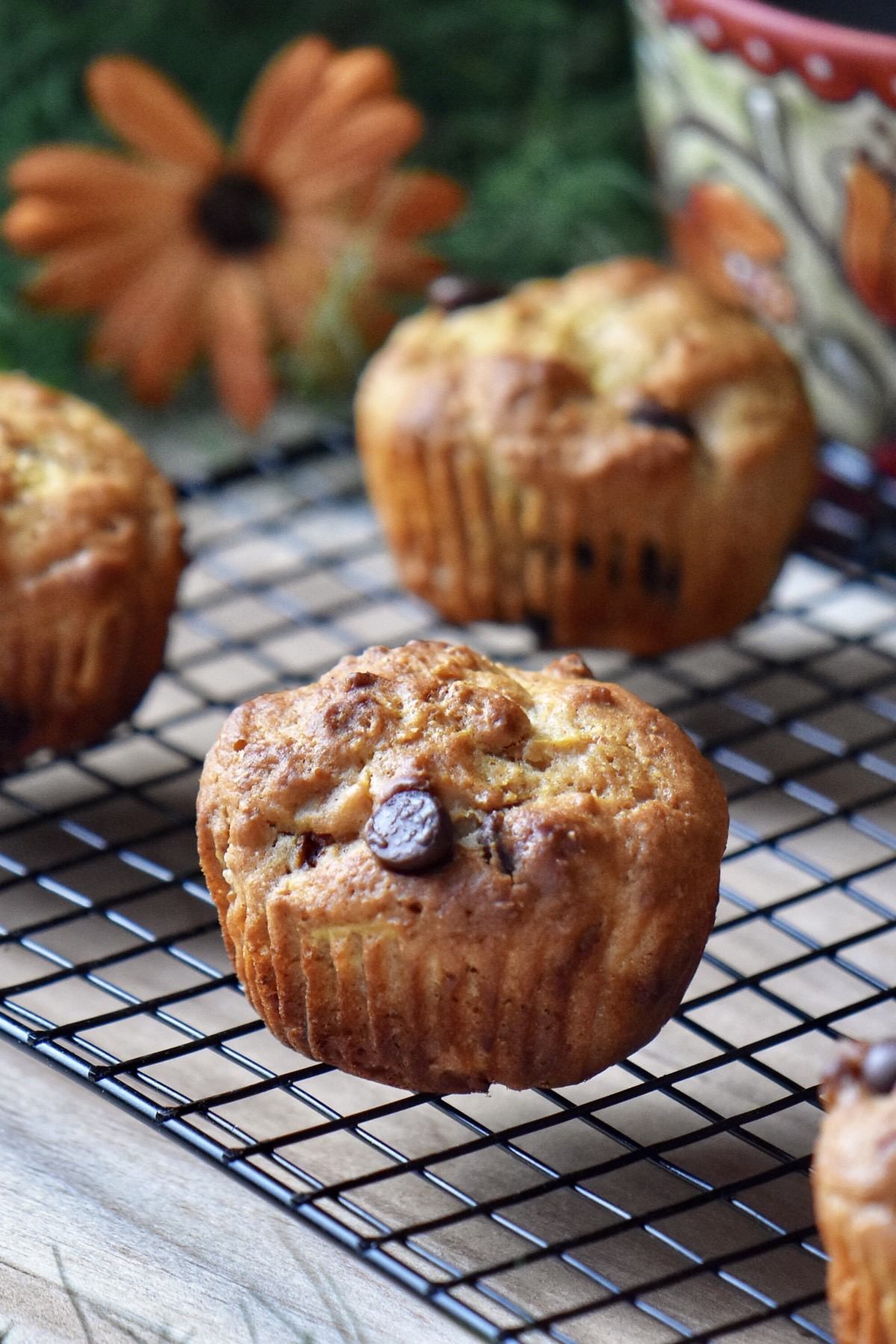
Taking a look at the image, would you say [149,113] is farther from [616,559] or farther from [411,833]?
[411,833]

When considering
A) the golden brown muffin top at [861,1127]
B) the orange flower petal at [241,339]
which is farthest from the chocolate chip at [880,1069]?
the orange flower petal at [241,339]

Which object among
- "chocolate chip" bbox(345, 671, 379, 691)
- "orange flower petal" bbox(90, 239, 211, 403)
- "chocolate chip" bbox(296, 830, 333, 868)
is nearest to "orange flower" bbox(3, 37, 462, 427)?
"orange flower petal" bbox(90, 239, 211, 403)

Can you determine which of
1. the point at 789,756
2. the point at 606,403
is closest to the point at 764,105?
the point at 606,403

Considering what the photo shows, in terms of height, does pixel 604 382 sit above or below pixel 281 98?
below

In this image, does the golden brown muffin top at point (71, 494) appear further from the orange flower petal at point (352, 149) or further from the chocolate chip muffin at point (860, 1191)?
the chocolate chip muffin at point (860, 1191)

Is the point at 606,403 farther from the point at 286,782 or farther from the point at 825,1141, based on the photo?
the point at 825,1141

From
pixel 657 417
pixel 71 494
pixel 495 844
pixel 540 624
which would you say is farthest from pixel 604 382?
pixel 495 844
